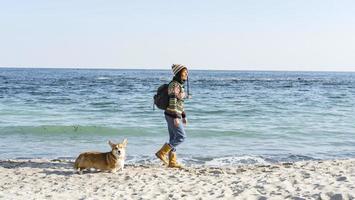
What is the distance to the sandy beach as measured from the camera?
661 centimetres

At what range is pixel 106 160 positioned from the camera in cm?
826

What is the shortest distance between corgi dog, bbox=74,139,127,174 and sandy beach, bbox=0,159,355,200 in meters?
0.12

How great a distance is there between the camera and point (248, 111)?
21.8 meters

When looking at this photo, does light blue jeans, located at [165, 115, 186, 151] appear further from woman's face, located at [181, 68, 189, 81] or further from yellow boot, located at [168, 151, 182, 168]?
woman's face, located at [181, 68, 189, 81]

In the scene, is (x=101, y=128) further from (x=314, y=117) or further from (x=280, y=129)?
(x=314, y=117)

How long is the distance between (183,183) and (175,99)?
5.03 feet

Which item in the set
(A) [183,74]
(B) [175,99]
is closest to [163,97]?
(B) [175,99]

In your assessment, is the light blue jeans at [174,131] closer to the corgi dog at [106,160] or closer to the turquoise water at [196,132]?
the corgi dog at [106,160]

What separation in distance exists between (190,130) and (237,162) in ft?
15.9

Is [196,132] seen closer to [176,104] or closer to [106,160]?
[176,104]

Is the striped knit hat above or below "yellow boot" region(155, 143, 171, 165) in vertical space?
above

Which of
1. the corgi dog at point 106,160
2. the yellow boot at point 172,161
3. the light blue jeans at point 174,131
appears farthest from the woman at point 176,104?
the corgi dog at point 106,160

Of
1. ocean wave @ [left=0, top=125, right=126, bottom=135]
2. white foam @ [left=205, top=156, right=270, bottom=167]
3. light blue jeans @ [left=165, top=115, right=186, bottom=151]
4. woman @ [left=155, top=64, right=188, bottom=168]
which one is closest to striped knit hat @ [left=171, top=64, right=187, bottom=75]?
woman @ [left=155, top=64, right=188, bottom=168]

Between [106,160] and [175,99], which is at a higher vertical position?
[175,99]
